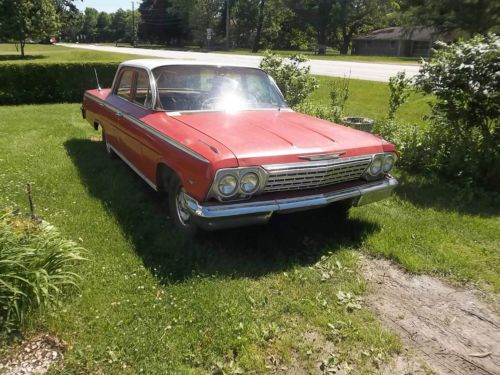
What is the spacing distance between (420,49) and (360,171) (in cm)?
5250

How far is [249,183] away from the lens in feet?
11.5

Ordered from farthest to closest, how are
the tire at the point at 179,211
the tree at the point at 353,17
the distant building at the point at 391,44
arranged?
1. the tree at the point at 353,17
2. the distant building at the point at 391,44
3. the tire at the point at 179,211

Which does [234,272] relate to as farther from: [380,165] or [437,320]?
[380,165]

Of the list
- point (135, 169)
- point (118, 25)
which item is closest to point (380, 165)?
point (135, 169)

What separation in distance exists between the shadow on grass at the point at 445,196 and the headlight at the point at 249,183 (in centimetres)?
260

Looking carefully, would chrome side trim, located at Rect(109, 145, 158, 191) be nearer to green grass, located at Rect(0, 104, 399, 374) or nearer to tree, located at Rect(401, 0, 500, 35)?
green grass, located at Rect(0, 104, 399, 374)

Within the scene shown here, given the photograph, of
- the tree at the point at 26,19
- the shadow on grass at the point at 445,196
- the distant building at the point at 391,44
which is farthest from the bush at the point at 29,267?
the distant building at the point at 391,44

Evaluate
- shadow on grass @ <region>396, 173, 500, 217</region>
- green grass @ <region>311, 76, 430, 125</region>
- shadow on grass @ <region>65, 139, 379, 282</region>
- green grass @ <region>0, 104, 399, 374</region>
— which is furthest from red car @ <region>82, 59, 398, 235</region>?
green grass @ <region>311, 76, 430, 125</region>

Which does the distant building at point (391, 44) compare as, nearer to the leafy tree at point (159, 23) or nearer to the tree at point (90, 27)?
the leafy tree at point (159, 23)

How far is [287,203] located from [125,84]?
→ 129 inches

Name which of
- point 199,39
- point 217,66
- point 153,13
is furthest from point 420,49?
point 217,66

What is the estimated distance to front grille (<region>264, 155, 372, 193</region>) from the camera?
357cm

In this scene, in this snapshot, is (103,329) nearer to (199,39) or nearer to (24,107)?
(24,107)

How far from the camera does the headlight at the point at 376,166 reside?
4176 mm
